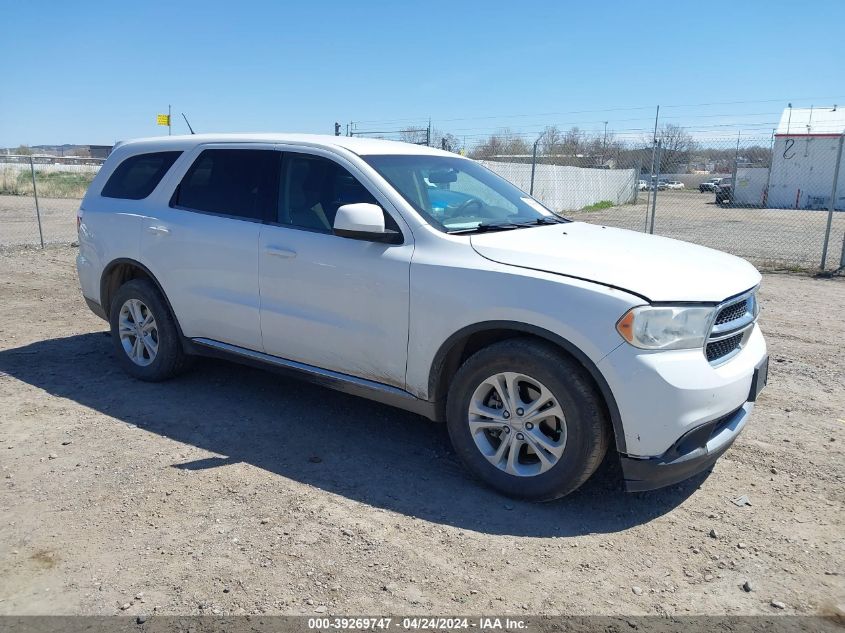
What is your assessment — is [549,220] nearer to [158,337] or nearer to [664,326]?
[664,326]

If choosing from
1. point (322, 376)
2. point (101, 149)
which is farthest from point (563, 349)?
point (101, 149)

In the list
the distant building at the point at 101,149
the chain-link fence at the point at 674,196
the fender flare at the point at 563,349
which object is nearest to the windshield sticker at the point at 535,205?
the fender flare at the point at 563,349

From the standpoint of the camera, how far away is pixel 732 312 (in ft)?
11.8

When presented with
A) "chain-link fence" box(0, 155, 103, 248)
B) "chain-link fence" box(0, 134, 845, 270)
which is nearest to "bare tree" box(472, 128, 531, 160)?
"chain-link fence" box(0, 134, 845, 270)

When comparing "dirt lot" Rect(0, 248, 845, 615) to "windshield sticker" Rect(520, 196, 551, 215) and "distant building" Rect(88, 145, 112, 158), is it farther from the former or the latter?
"distant building" Rect(88, 145, 112, 158)

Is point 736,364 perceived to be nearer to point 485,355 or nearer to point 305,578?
point 485,355

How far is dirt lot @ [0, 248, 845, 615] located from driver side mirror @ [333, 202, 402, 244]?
1347 mm

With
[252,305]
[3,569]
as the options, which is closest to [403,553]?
[3,569]

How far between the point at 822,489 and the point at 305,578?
9.47 ft

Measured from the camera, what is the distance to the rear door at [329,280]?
3.96 meters

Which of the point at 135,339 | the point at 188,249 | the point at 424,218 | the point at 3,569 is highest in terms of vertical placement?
the point at 424,218

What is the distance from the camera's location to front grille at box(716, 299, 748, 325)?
11.5 ft

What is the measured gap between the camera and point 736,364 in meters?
3.54

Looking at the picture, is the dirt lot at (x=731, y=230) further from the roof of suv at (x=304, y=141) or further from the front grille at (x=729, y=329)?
the roof of suv at (x=304, y=141)
